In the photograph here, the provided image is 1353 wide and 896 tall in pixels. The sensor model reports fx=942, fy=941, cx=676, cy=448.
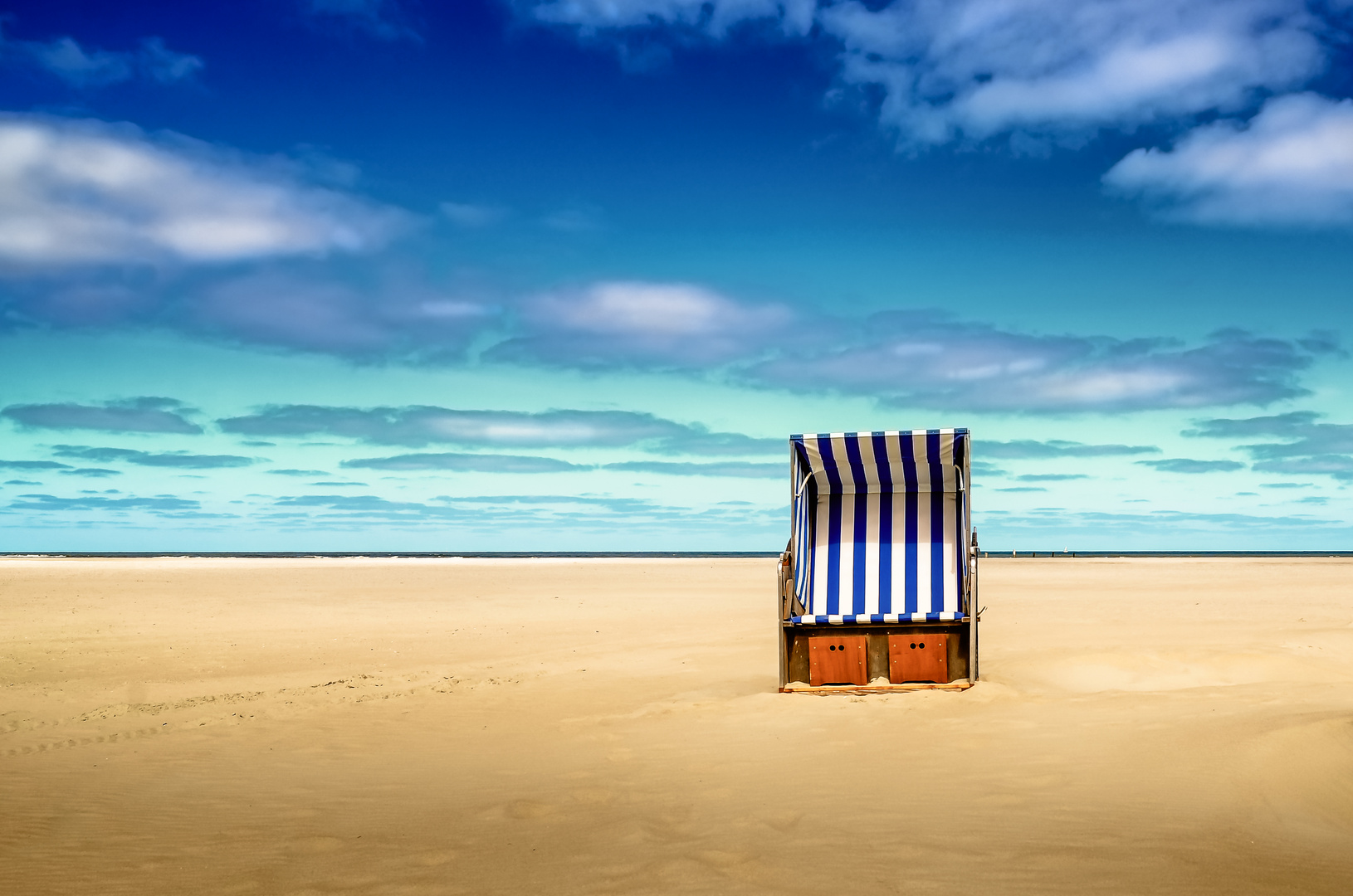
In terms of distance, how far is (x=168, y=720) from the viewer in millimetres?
8258

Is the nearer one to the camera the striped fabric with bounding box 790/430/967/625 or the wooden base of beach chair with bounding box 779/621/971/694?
the wooden base of beach chair with bounding box 779/621/971/694

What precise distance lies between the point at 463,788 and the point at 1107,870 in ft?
12.0

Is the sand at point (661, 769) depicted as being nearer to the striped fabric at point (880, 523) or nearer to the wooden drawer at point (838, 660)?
the wooden drawer at point (838, 660)

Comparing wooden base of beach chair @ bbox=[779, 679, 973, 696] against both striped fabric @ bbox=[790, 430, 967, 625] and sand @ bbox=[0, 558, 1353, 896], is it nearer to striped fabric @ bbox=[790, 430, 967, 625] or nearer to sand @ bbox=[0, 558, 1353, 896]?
sand @ bbox=[0, 558, 1353, 896]

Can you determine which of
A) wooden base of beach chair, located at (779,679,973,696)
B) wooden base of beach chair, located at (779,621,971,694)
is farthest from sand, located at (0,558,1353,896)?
wooden base of beach chair, located at (779,621,971,694)

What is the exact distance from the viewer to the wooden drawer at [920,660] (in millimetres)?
8648

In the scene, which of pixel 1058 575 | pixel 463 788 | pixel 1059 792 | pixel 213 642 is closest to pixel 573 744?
pixel 463 788

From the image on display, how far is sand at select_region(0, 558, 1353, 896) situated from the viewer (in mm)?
4113

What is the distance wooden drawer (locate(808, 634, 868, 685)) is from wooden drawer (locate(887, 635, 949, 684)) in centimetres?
28

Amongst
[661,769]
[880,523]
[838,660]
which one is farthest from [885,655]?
[661,769]

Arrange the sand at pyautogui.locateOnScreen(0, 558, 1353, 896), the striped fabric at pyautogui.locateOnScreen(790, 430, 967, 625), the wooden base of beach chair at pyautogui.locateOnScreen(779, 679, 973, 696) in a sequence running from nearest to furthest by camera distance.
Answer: the sand at pyautogui.locateOnScreen(0, 558, 1353, 896) < the wooden base of beach chair at pyautogui.locateOnScreen(779, 679, 973, 696) < the striped fabric at pyautogui.locateOnScreen(790, 430, 967, 625)

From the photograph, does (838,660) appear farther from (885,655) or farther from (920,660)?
(920,660)

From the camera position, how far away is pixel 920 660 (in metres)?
8.68

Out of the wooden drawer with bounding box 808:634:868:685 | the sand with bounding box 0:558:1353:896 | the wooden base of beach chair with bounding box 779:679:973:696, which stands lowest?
the sand with bounding box 0:558:1353:896
